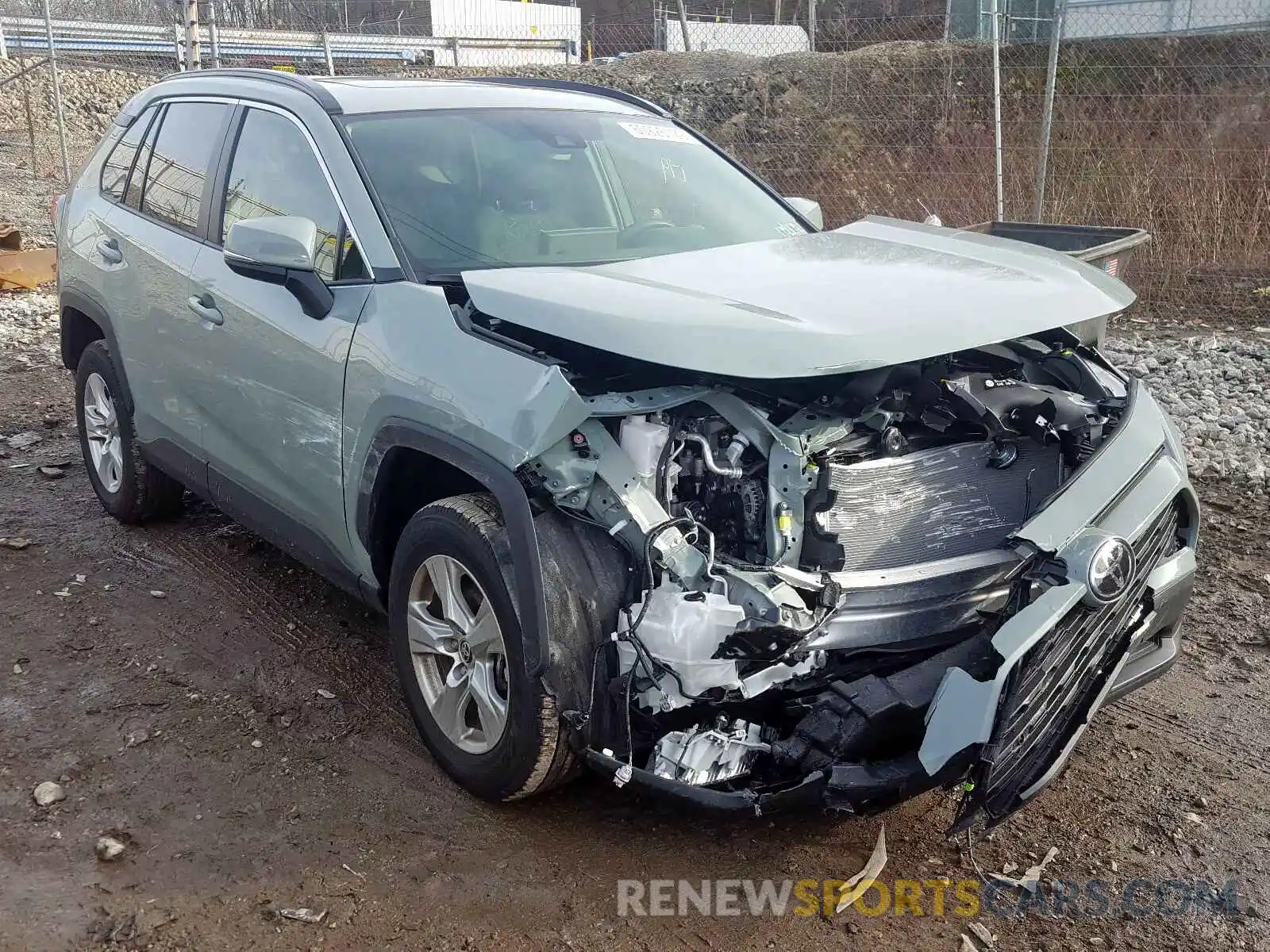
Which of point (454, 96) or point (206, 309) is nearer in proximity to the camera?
point (206, 309)

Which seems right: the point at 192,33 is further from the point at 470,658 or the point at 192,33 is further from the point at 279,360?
the point at 470,658

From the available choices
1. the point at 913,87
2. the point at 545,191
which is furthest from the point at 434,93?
the point at 913,87

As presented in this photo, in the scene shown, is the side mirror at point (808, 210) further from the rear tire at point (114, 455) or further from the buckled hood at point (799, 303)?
the rear tire at point (114, 455)

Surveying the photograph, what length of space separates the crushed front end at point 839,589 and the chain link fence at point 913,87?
6.14m

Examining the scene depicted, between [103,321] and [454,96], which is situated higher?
[454,96]

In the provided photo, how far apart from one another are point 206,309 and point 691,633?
2447 millimetres

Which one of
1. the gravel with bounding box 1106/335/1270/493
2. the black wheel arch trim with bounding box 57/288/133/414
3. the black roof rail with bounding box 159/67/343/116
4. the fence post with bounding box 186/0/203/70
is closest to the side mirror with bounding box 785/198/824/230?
the black roof rail with bounding box 159/67/343/116

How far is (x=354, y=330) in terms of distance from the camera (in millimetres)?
3424

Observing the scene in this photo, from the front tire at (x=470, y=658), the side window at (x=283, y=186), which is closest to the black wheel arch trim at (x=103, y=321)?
the side window at (x=283, y=186)

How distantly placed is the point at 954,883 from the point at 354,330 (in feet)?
7.61

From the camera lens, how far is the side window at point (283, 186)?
3656mm

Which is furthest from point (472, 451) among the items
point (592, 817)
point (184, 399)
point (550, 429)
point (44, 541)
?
point (44, 541)

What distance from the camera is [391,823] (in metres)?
3.23

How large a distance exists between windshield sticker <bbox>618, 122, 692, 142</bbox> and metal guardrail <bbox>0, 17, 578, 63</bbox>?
48.2 ft
